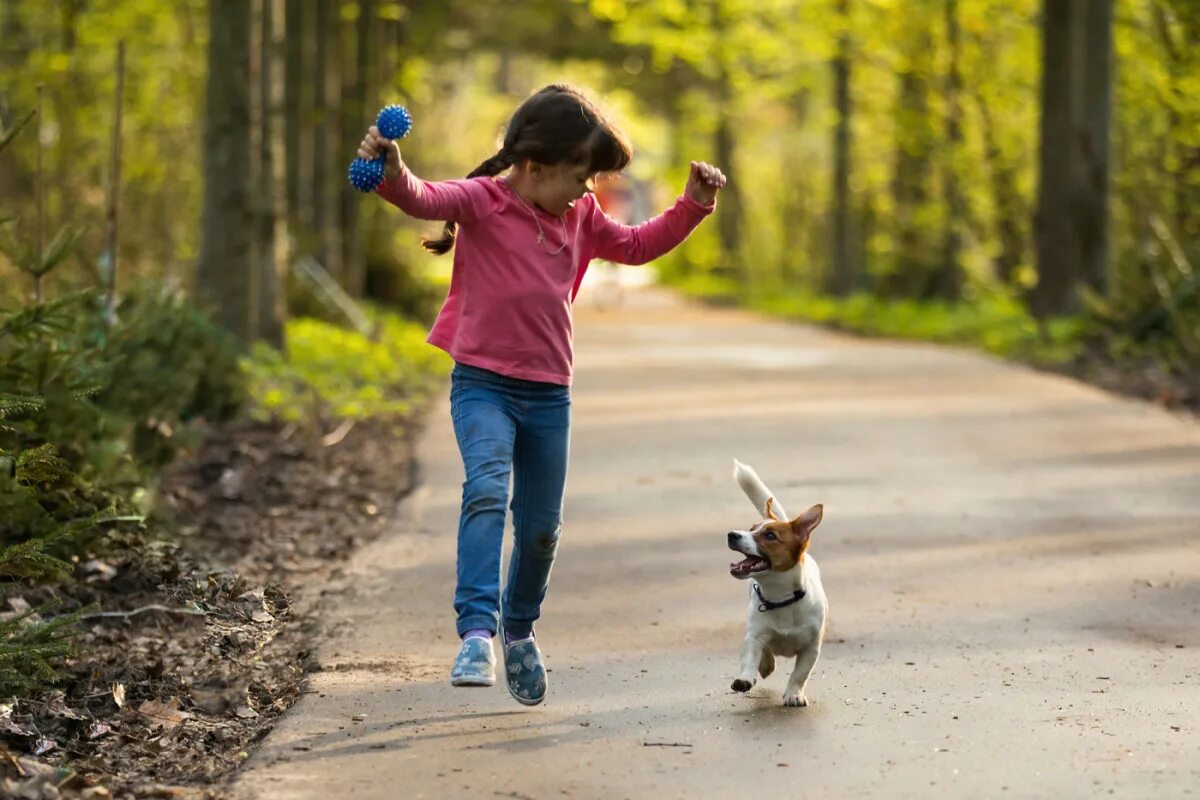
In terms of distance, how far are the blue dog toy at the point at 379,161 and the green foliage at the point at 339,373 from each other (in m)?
8.23

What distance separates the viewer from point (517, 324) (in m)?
5.82

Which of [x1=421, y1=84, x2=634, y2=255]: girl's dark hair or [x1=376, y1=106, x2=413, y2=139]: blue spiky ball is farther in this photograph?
[x1=421, y1=84, x2=634, y2=255]: girl's dark hair

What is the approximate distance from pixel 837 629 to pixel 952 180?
22.7 m

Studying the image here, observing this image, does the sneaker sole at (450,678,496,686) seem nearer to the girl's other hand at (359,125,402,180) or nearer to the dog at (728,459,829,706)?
the dog at (728,459,829,706)

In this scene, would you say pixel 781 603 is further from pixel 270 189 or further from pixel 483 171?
pixel 270 189

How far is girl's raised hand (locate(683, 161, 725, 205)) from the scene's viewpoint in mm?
6086

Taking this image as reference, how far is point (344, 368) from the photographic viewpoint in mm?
18047

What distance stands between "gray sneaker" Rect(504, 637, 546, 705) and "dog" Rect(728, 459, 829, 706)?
628 mm

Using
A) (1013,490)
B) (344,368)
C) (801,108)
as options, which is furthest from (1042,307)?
(801,108)

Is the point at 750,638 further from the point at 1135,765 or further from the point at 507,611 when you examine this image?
the point at 1135,765

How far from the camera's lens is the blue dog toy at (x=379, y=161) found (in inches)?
209

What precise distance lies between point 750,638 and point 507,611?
80 centimetres

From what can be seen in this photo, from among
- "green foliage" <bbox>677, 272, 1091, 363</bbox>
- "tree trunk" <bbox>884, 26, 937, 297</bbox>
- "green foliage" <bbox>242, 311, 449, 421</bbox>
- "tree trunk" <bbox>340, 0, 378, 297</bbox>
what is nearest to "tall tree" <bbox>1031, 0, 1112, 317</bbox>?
"green foliage" <bbox>677, 272, 1091, 363</bbox>

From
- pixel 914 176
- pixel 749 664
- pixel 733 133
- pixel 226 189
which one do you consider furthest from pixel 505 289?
pixel 733 133
